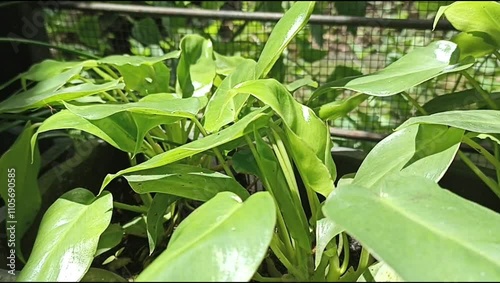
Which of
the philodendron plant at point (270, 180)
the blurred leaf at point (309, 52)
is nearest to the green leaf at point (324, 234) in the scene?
the philodendron plant at point (270, 180)

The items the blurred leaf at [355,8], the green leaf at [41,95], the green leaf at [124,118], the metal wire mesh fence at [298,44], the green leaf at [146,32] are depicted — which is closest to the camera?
the green leaf at [124,118]

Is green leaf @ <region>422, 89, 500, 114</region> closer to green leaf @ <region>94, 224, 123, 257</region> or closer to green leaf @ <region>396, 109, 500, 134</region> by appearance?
green leaf @ <region>396, 109, 500, 134</region>

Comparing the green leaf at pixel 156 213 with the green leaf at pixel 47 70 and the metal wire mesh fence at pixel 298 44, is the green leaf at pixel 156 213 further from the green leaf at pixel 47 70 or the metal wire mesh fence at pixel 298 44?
the metal wire mesh fence at pixel 298 44

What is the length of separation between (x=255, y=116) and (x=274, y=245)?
6.0 inches

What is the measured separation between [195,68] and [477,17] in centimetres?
44

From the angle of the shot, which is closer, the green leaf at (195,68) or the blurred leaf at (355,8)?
the green leaf at (195,68)

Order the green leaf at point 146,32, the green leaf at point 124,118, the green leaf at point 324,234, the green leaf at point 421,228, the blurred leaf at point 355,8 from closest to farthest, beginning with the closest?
the green leaf at point 421,228 → the green leaf at point 324,234 → the green leaf at point 124,118 → the green leaf at point 146,32 → the blurred leaf at point 355,8

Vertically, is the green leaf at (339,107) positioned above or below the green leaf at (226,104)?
below

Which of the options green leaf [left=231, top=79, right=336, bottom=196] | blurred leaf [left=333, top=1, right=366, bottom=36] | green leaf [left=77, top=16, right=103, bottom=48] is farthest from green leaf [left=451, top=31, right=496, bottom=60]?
green leaf [left=77, top=16, right=103, bottom=48]

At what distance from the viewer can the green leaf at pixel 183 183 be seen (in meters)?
0.63

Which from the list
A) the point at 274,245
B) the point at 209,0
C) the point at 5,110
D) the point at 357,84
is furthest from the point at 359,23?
the point at 209,0

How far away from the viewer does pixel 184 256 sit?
43 centimetres

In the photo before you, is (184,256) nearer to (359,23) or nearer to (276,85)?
(276,85)

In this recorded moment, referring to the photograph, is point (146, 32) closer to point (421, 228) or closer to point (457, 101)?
point (457, 101)
